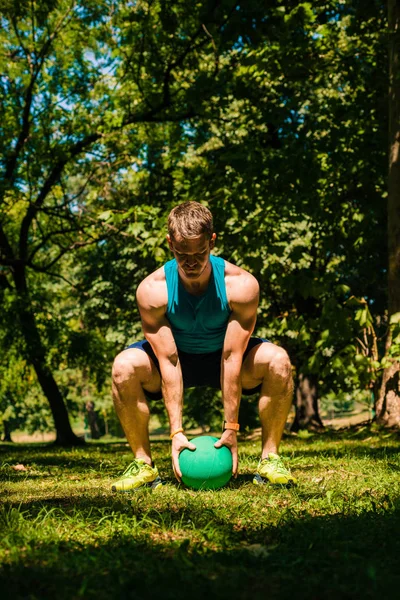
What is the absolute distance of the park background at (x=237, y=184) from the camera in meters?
3.22

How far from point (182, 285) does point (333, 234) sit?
7596 mm

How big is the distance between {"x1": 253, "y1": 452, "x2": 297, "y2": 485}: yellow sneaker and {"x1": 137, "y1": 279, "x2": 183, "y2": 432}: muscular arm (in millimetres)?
661

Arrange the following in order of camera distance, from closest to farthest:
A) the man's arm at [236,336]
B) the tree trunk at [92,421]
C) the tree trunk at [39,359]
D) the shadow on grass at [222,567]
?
the shadow on grass at [222,567], the man's arm at [236,336], the tree trunk at [39,359], the tree trunk at [92,421]

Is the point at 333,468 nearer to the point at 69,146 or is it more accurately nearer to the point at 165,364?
the point at 165,364

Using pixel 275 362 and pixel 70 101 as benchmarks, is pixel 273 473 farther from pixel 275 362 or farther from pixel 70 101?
pixel 70 101

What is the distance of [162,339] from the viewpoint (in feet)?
13.9

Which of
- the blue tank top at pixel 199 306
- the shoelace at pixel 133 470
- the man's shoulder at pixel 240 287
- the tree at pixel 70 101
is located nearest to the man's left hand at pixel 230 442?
the shoelace at pixel 133 470

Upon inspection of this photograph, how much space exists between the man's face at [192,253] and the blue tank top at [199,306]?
7.6 inches

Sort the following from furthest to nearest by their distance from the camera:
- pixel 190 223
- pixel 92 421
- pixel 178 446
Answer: pixel 92 421, pixel 178 446, pixel 190 223

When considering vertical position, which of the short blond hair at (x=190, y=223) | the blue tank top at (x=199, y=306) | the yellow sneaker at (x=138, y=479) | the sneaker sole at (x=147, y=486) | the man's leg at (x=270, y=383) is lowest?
the sneaker sole at (x=147, y=486)

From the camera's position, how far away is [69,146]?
1347 cm

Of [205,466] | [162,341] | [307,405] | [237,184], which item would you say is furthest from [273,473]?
[307,405]

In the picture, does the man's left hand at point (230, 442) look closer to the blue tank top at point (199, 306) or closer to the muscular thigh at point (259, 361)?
the muscular thigh at point (259, 361)

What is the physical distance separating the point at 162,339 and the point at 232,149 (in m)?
6.08
